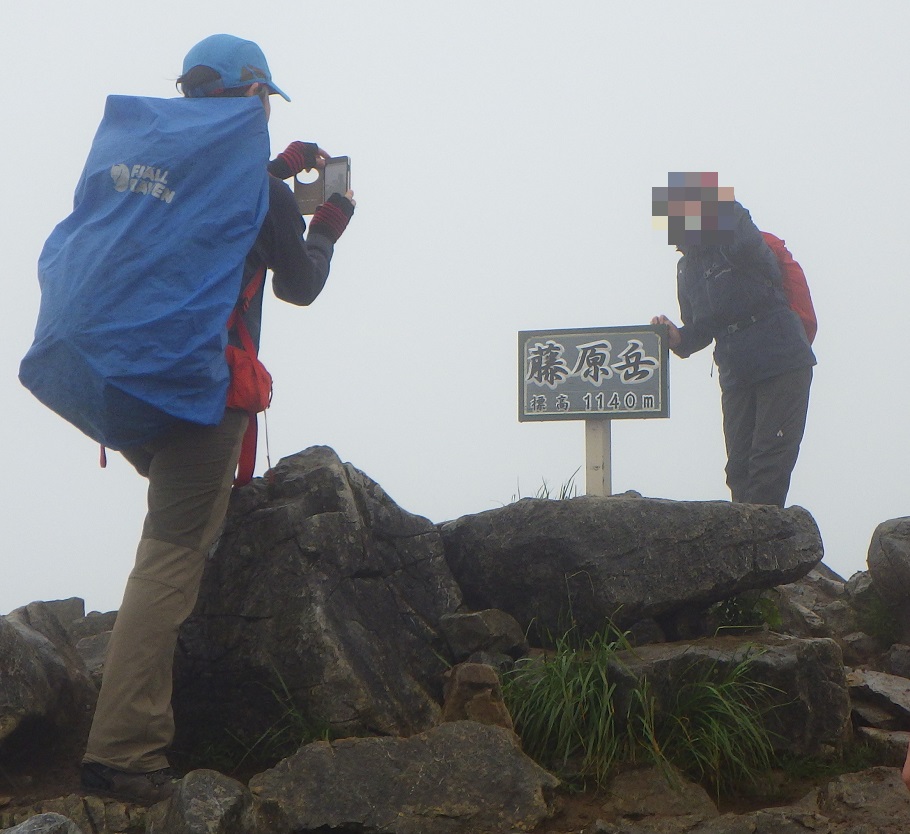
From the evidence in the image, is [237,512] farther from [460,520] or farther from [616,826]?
[616,826]

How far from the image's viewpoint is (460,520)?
550cm

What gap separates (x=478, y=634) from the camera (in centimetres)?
492

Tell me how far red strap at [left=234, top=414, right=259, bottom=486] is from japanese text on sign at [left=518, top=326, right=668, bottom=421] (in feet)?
11.8

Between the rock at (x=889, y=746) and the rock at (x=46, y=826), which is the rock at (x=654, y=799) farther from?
the rock at (x=46, y=826)

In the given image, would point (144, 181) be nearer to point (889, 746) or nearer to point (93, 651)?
point (93, 651)

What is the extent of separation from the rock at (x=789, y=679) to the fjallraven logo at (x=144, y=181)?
2.69 metres

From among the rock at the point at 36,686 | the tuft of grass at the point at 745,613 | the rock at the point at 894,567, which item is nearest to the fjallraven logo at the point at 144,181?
the rock at the point at 36,686

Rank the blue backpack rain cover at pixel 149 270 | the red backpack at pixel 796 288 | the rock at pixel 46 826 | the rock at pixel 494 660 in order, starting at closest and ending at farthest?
the rock at pixel 46 826 < the blue backpack rain cover at pixel 149 270 < the rock at pixel 494 660 < the red backpack at pixel 796 288

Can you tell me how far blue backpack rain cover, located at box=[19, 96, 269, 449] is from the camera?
370 cm

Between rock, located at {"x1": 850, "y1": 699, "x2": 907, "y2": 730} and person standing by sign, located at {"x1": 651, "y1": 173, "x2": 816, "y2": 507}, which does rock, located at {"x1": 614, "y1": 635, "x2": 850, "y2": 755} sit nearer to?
rock, located at {"x1": 850, "y1": 699, "x2": 907, "y2": 730}

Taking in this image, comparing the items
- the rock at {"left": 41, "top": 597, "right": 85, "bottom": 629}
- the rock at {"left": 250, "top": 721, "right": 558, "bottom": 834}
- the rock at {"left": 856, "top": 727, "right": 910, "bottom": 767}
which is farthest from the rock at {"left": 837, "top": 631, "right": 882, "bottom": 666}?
the rock at {"left": 41, "top": 597, "right": 85, "bottom": 629}

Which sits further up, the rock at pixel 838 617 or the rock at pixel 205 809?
the rock at pixel 838 617

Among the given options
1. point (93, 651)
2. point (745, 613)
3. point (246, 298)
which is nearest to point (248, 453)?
point (246, 298)

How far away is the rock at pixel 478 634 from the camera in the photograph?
4922mm
